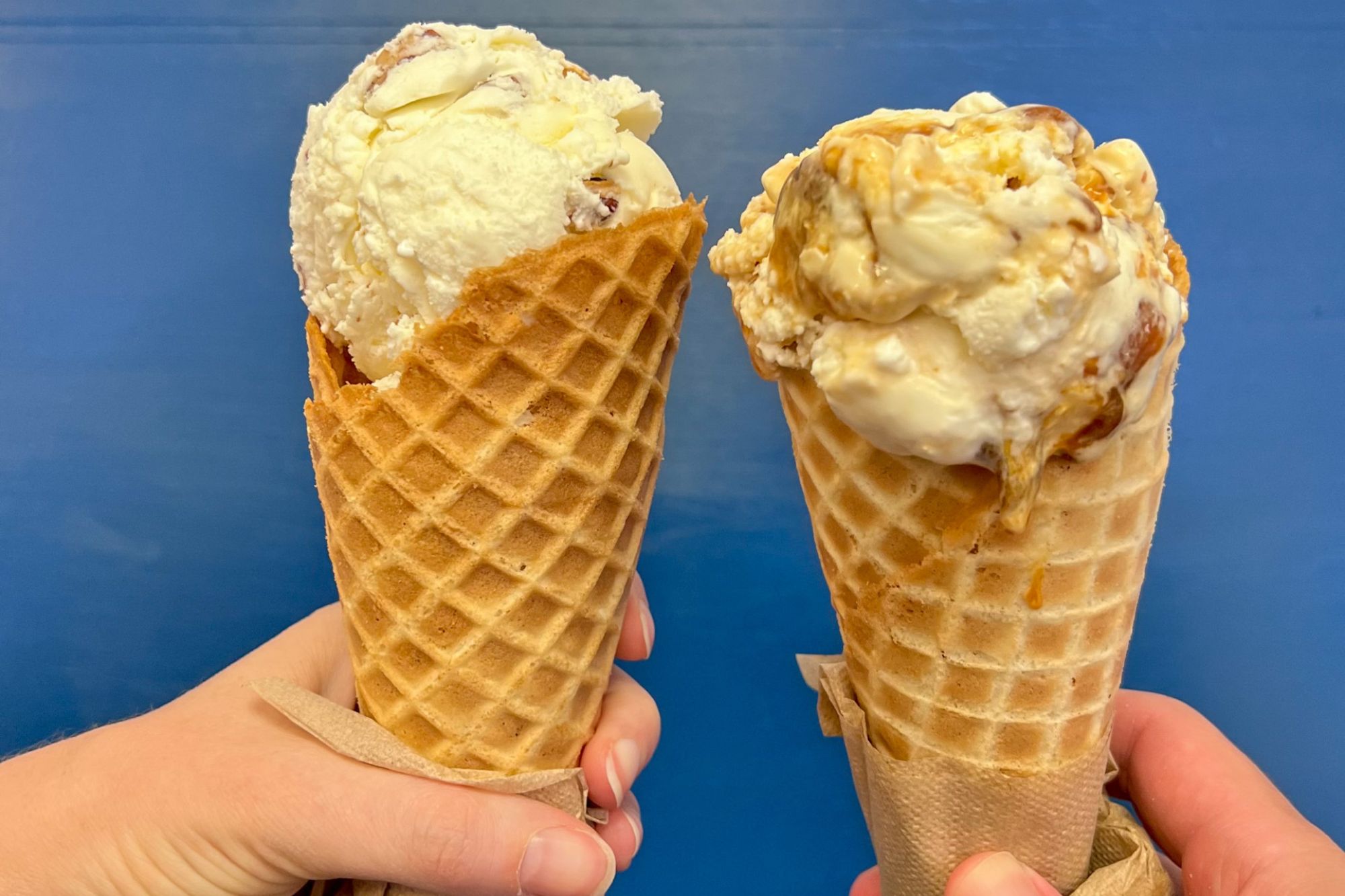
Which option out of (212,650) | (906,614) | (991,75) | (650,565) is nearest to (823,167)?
(906,614)

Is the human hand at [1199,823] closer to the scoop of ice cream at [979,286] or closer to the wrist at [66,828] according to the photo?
the scoop of ice cream at [979,286]

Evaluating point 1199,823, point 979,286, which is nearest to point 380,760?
point 979,286

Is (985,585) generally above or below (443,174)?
below

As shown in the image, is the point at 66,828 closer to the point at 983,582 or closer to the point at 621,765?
the point at 621,765

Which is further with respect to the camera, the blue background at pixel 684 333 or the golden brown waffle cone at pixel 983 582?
the blue background at pixel 684 333

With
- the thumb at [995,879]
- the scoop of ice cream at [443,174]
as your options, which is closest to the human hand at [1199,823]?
the thumb at [995,879]

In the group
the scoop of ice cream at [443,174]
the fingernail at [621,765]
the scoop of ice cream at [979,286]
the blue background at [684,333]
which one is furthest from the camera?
the blue background at [684,333]

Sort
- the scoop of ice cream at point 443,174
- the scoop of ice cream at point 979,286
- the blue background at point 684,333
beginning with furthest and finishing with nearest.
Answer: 1. the blue background at point 684,333
2. the scoop of ice cream at point 443,174
3. the scoop of ice cream at point 979,286
